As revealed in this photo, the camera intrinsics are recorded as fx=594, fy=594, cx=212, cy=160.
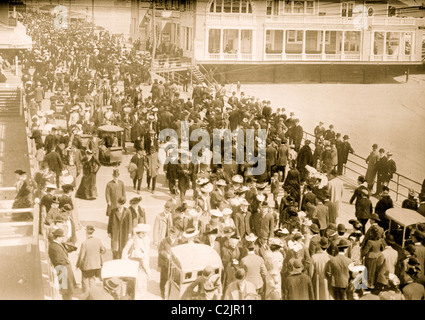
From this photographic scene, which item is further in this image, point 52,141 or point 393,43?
point 393,43

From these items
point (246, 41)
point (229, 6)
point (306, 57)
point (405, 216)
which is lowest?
point (405, 216)

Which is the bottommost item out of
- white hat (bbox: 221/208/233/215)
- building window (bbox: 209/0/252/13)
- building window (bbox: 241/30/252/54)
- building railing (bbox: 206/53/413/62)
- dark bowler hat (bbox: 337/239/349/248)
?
white hat (bbox: 221/208/233/215)

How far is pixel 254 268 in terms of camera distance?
9.41 meters

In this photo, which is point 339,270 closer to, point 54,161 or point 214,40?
point 54,161

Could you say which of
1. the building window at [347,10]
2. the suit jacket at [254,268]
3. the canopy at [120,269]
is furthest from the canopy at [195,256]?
the building window at [347,10]

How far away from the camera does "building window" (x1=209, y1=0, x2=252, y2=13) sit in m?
42.3

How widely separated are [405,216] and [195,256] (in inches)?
196

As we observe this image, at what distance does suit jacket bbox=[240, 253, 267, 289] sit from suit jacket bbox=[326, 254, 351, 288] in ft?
3.54

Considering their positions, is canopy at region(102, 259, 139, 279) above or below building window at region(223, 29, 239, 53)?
below

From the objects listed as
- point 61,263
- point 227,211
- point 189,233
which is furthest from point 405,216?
point 61,263

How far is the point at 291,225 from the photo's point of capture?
11.3 metres

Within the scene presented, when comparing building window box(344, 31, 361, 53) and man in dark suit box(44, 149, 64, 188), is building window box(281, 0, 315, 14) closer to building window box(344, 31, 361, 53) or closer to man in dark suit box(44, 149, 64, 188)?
building window box(344, 31, 361, 53)

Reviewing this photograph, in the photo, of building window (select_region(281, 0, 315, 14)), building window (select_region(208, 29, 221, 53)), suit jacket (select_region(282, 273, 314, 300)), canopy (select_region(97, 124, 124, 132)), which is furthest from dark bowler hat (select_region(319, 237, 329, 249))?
building window (select_region(281, 0, 315, 14))
